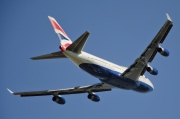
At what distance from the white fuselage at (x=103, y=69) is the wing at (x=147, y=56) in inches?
37.6

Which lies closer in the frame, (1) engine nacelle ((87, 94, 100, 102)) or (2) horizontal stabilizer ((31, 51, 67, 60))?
(2) horizontal stabilizer ((31, 51, 67, 60))

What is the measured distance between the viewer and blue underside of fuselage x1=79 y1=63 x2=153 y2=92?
5434 centimetres

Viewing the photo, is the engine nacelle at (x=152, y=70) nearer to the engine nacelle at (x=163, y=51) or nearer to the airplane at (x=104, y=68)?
the airplane at (x=104, y=68)

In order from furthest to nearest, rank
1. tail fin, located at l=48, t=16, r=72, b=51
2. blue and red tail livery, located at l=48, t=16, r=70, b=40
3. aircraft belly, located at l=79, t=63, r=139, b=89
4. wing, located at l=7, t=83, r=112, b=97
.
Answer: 1. wing, located at l=7, t=83, r=112, b=97
2. blue and red tail livery, located at l=48, t=16, r=70, b=40
3. tail fin, located at l=48, t=16, r=72, b=51
4. aircraft belly, located at l=79, t=63, r=139, b=89

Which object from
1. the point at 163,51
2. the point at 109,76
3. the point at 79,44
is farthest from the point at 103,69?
the point at 163,51

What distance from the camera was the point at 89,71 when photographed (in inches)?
2152

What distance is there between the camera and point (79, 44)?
169ft

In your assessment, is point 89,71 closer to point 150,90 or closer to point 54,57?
point 54,57

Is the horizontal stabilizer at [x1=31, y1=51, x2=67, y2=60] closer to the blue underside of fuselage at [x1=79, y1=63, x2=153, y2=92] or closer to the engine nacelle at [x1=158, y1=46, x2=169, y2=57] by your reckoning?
the blue underside of fuselage at [x1=79, y1=63, x2=153, y2=92]

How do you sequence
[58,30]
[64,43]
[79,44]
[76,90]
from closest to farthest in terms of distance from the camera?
[79,44] < [64,43] < [58,30] < [76,90]

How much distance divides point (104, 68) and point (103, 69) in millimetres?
235

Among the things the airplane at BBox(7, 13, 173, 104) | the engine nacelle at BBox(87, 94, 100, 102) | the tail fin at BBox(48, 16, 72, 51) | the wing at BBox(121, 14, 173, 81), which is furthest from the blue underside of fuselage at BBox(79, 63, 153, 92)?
the engine nacelle at BBox(87, 94, 100, 102)

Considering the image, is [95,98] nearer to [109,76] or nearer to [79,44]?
[109,76]

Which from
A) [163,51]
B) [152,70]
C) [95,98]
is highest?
[163,51]
